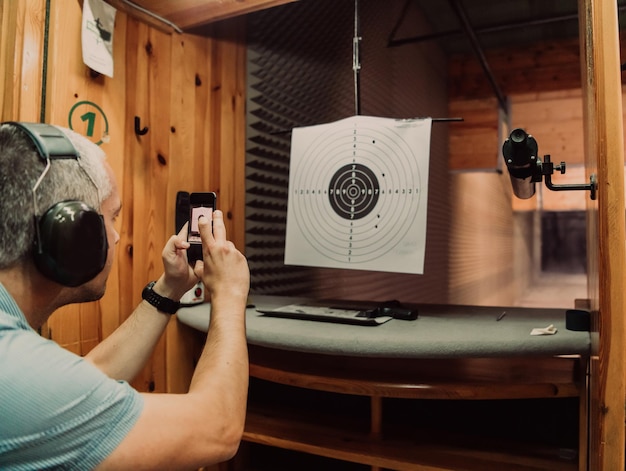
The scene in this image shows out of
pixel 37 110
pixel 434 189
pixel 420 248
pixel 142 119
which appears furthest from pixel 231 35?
pixel 434 189

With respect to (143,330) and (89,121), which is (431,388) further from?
(89,121)

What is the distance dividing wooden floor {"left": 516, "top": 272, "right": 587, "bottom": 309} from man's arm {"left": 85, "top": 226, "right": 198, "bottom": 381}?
6488 mm

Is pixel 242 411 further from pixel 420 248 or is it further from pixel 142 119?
pixel 142 119

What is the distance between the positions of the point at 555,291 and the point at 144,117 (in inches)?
357

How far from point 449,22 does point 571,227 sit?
9.01 m

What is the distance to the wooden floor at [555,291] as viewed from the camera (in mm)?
7298

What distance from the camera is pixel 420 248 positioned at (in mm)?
1493

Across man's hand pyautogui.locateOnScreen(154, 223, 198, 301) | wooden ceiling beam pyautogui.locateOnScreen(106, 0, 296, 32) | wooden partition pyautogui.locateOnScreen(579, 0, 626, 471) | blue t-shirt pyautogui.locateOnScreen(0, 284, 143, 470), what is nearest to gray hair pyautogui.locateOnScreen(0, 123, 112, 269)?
blue t-shirt pyautogui.locateOnScreen(0, 284, 143, 470)

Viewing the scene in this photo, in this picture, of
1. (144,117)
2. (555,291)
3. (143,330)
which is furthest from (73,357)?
(555,291)

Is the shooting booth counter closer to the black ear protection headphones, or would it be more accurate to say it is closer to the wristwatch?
the wristwatch

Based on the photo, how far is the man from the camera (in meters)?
0.58

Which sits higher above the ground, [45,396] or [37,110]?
[37,110]

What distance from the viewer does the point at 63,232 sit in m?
0.67

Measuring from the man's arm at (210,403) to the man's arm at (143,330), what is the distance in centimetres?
20
